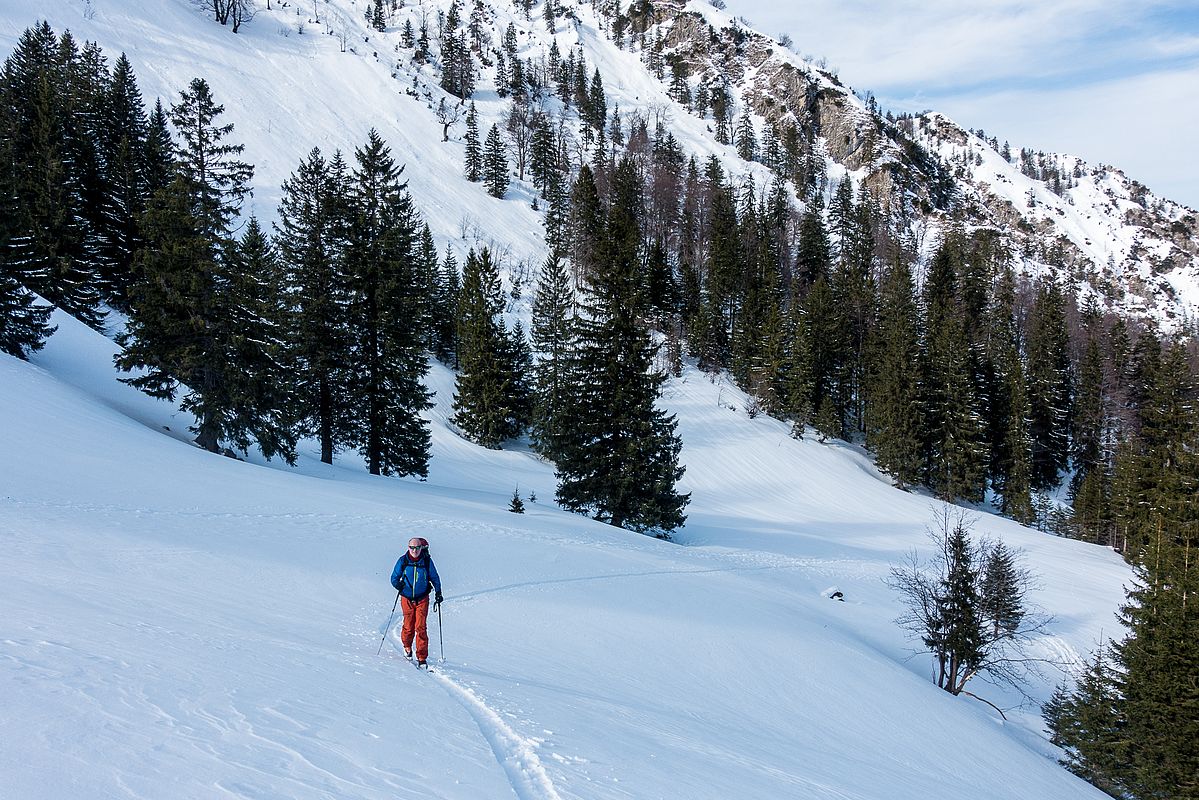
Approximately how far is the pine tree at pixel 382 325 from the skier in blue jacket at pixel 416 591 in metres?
17.9

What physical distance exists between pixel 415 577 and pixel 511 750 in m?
3.54

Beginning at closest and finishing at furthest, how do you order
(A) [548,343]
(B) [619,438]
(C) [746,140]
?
(B) [619,438]
(A) [548,343]
(C) [746,140]

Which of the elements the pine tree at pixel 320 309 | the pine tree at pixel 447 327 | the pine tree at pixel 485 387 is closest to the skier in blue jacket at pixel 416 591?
the pine tree at pixel 320 309

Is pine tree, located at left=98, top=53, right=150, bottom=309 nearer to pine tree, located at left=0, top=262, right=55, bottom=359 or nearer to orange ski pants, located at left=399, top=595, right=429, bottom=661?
pine tree, located at left=0, top=262, right=55, bottom=359

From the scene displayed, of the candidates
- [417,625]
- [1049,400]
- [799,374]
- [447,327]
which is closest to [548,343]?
[447,327]

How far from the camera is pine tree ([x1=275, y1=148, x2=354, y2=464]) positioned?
24.0 meters

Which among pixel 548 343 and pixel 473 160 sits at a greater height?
pixel 473 160

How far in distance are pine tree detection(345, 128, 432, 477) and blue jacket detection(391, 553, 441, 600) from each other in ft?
58.7

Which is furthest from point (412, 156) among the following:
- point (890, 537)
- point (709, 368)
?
point (890, 537)

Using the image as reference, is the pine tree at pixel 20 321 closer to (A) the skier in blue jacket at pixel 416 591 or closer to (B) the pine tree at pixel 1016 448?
(A) the skier in blue jacket at pixel 416 591

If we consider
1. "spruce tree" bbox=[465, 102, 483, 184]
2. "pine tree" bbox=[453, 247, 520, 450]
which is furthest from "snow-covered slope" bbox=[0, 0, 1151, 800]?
"spruce tree" bbox=[465, 102, 483, 184]

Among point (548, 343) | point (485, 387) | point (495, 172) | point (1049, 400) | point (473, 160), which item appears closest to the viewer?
point (485, 387)

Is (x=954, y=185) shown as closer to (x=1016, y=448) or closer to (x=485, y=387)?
(x=1016, y=448)

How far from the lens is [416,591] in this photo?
27.8ft
